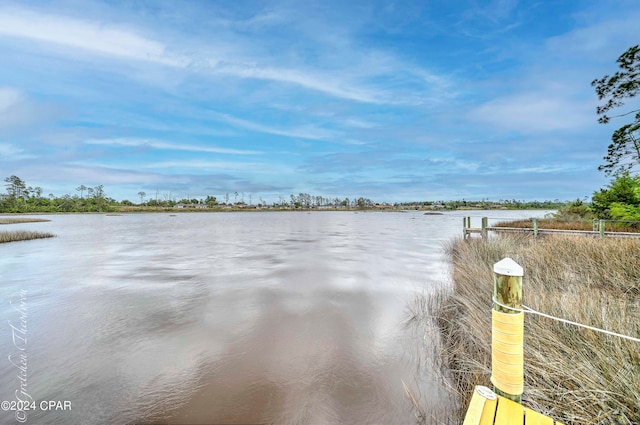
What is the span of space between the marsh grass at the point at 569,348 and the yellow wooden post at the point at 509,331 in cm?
74

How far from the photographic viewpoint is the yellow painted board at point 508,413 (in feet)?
6.87

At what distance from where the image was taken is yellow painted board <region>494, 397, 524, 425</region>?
2.09m

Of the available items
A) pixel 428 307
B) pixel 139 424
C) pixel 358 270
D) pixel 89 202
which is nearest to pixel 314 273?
pixel 358 270

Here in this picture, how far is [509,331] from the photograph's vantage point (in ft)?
7.73

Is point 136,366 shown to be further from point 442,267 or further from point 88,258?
point 88,258

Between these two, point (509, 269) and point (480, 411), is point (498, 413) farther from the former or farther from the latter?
point (509, 269)

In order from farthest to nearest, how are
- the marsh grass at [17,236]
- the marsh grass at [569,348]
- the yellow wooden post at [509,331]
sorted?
the marsh grass at [17,236] → the marsh grass at [569,348] → the yellow wooden post at [509,331]

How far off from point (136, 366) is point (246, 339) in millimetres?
1911

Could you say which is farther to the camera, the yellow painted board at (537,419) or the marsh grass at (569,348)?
the marsh grass at (569,348)

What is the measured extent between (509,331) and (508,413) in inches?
23.1

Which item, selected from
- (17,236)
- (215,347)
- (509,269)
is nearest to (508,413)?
(509,269)

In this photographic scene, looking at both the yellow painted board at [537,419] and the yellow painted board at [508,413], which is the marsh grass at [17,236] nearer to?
the yellow painted board at [508,413]

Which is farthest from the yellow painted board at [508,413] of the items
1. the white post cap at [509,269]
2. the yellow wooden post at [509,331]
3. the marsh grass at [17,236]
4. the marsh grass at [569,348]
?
the marsh grass at [17,236]

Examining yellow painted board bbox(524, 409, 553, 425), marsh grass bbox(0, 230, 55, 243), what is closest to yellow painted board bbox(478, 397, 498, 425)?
yellow painted board bbox(524, 409, 553, 425)
